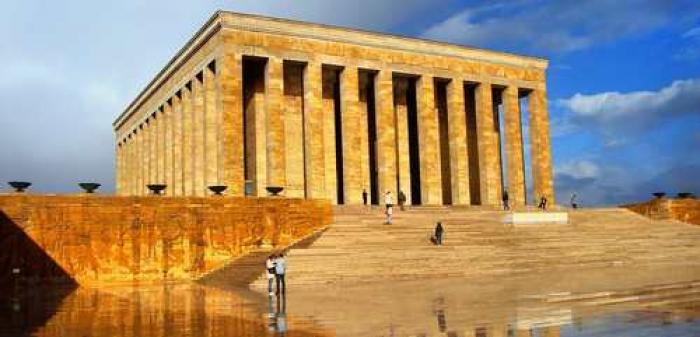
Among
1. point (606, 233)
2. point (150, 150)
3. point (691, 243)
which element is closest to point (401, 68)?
point (606, 233)

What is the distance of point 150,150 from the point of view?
47000 millimetres

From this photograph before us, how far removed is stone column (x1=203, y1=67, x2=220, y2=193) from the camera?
3328cm

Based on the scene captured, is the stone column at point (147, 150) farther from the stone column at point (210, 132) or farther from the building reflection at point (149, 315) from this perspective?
the building reflection at point (149, 315)

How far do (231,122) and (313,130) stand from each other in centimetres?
433

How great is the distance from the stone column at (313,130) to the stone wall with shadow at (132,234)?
9053 mm

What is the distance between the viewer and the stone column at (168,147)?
4113cm

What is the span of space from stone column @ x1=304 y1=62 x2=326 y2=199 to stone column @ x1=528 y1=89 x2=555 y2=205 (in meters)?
13.8

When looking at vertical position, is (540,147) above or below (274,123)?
below

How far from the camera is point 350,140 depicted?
34594mm

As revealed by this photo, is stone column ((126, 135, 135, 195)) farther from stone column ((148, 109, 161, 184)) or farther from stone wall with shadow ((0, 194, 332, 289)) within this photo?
stone wall with shadow ((0, 194, 332, 289))

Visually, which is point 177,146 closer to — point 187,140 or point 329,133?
point 187,140

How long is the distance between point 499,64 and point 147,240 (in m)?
24.5

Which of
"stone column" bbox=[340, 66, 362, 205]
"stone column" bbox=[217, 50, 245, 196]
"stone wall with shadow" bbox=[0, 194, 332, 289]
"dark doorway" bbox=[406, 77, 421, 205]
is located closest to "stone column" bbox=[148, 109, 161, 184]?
"stone column" bbox=[217, 50, 245, 196]

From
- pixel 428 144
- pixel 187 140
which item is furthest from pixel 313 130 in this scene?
pixel 187 140
